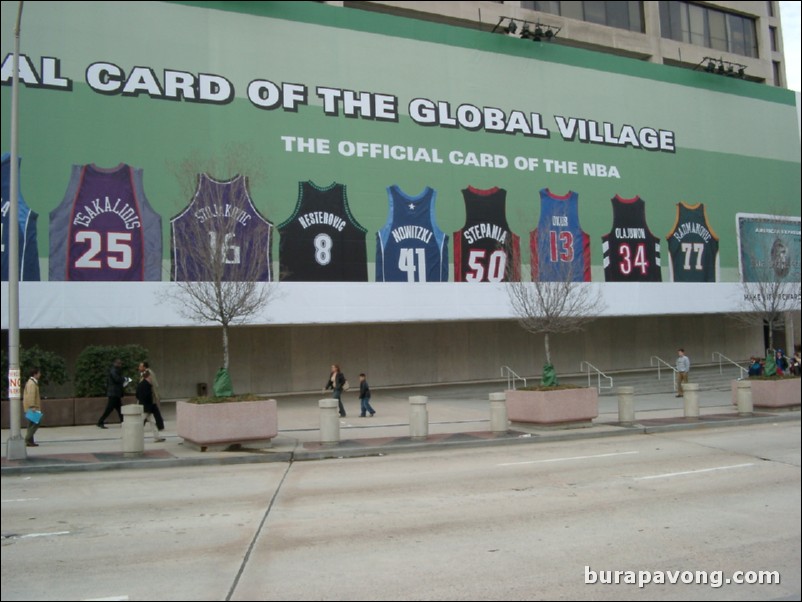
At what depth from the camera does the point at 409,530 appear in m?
8.07

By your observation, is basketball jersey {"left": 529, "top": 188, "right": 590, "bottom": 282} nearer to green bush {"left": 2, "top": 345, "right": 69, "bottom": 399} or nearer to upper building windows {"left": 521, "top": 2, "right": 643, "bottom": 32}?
upper building windows {"left": 521, "top": 2, "right": 643, "bottom": 32}

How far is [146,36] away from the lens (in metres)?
24.6

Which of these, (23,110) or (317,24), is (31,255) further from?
(317,24)

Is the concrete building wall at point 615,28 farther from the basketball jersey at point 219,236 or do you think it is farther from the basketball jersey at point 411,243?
the basketball jersey at point 219,236

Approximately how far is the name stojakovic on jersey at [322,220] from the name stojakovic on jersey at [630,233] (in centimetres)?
1308

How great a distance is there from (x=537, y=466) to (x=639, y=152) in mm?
25255

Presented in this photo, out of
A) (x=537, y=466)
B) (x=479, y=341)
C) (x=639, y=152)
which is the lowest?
(x=537, y=466)

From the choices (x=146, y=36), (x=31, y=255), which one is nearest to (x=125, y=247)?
(x=31, y=255)

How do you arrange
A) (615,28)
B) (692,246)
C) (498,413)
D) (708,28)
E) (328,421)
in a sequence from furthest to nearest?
(708,28) < (615,28) < (692,246) < (498,413) < (328,421)

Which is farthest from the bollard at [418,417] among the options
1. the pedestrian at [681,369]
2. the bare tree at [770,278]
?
the bare tree at [770,278]

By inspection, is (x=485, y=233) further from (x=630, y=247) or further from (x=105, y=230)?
(x=105, y=230)

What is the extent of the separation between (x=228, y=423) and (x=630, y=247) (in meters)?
23.5

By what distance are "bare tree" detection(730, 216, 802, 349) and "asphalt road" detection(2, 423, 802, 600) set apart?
616 inches

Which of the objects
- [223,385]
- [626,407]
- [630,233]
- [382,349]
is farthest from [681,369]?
[223,385]
